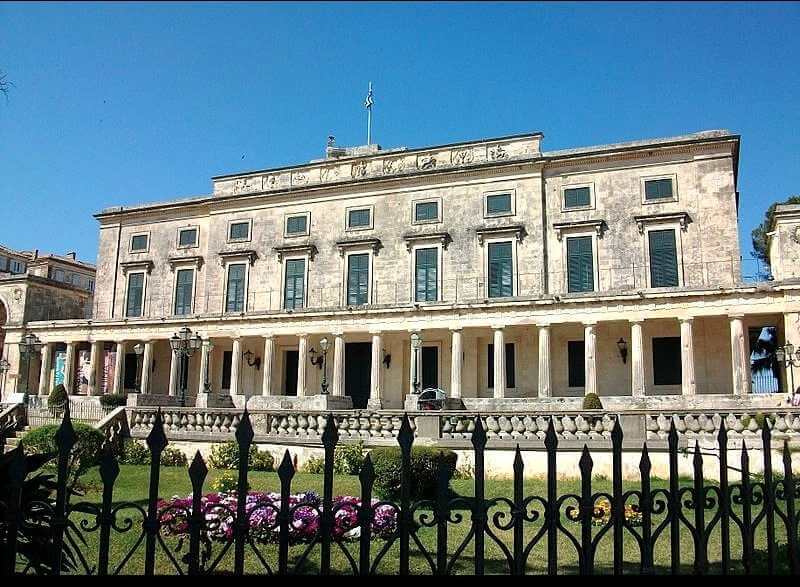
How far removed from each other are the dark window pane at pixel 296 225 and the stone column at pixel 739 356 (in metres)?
20.0

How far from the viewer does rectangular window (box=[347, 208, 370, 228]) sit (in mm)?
33719

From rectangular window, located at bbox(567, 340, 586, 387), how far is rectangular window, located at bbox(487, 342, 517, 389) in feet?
7.61

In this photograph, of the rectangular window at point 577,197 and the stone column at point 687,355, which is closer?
the stone column at point 687,355

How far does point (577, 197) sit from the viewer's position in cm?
3017

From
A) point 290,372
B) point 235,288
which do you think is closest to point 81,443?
point 290,372

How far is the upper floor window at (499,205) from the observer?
30984mm

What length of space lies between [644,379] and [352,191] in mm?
16085

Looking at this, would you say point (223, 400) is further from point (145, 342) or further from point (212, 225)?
point (212, 225)

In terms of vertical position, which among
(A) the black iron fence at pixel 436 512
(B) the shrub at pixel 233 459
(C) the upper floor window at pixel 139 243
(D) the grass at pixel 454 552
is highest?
(C) the upper floor window at pixel 139 243

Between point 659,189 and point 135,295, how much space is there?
89.8 ft

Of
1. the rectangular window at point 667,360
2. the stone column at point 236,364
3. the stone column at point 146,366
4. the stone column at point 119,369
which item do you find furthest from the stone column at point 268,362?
the rectangular window at point 667,360

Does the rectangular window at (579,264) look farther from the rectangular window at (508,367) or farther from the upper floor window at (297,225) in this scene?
the upper floor window at (297,225)

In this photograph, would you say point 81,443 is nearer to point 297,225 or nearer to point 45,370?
point 297,225

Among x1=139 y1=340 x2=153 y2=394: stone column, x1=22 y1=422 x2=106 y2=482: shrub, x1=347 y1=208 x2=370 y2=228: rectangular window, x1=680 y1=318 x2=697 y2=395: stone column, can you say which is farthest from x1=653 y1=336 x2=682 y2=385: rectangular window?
x1=139 y1=340 x2=153 y2=394: stone column
